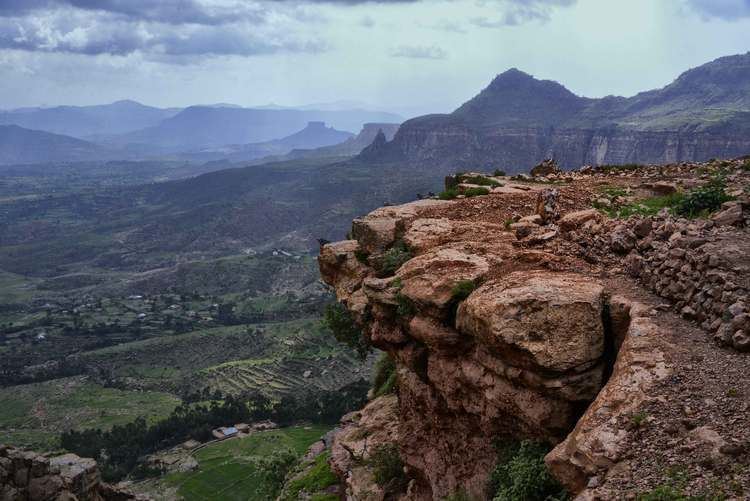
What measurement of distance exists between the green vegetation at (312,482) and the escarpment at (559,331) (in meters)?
4.36

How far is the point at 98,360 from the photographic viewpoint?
117 metres

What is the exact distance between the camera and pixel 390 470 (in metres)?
23.7

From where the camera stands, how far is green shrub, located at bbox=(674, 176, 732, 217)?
19469 millimetres

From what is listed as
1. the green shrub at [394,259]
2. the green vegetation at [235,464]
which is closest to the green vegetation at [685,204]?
the green shrub at [394,259]

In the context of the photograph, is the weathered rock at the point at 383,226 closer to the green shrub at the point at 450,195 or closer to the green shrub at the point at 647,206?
the green shrub at the point at 450,195

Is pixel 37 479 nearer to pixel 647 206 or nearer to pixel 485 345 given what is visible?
pixel 485 345

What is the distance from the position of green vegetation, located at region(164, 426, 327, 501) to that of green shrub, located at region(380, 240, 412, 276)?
36.7 meters

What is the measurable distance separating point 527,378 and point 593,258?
A: 15.3 ft

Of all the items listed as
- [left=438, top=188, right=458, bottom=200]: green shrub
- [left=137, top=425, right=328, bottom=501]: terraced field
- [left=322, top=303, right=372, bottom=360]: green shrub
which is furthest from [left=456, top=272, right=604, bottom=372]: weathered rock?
[left=137, top=425, right=328, bottom=501]: terraced field

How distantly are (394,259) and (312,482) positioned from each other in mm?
14390

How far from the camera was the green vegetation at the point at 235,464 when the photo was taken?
61188 mm

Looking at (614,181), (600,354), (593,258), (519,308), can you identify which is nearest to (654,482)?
(600,354)

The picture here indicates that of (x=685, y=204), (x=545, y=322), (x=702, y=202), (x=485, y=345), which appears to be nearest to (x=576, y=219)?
(x=685, y=204)

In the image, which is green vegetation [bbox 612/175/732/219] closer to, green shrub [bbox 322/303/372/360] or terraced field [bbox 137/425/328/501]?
green shrub [bbox 322/303/372/360]
